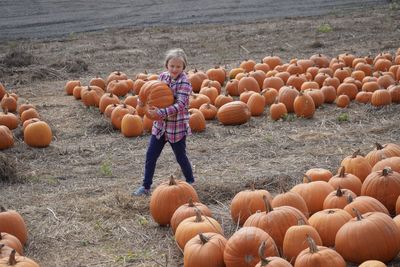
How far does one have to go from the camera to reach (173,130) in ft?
23.8

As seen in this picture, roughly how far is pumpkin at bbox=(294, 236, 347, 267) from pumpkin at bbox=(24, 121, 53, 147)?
18.0ft

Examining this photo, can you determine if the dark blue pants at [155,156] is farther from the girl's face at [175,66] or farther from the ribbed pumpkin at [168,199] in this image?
the ribbed pumpkin at [168,199]

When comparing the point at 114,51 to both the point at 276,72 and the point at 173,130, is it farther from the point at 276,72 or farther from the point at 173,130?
the point at 173,130

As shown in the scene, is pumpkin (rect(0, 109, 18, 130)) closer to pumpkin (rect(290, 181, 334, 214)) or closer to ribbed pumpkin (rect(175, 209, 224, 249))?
ribbed pumpkin (rect(175, 209, 224, 249))

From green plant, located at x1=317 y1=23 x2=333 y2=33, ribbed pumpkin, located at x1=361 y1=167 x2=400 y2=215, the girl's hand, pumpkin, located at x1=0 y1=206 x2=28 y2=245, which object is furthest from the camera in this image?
green plant, located at x1=317 y1=23 x2=333 y2=33

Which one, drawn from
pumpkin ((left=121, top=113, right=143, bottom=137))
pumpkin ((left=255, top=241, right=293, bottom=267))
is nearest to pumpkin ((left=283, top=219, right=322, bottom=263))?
pumpkin ((left=255, top=241, right=293, bottom=267))

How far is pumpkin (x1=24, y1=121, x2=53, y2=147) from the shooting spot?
9234mm

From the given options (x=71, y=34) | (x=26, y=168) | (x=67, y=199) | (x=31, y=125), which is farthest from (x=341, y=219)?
(x=71, y=34)

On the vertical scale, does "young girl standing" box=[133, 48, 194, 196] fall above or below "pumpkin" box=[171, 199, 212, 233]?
above

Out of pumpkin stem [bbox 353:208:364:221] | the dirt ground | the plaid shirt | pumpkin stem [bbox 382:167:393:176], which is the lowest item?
the dirt ground

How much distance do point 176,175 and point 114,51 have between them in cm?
1065

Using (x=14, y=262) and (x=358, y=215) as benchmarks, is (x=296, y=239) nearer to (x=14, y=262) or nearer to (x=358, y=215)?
(x=358, y=215)

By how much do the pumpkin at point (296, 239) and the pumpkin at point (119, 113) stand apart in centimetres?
517

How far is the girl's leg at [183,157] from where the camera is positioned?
24.1 ft
